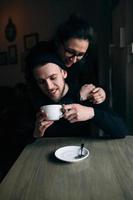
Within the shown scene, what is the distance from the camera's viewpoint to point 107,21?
2.64m

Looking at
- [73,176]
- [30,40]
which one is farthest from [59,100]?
[30,40]

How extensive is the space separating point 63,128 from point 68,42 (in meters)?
0.56

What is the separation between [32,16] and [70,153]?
3544mm

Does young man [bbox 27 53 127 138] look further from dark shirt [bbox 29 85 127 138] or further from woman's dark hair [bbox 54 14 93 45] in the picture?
woman's dark hair [bbox 54 14 93 45]

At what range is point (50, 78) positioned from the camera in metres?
1.33

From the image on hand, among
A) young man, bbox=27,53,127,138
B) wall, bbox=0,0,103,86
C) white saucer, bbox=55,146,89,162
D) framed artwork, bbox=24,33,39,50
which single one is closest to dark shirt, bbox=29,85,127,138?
young man, bbox=27,53,127,138

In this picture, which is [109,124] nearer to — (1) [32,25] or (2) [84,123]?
(2) [84,123]

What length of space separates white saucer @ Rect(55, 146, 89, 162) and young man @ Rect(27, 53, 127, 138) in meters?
0.14

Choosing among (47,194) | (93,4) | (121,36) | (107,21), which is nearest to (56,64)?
(121,36)

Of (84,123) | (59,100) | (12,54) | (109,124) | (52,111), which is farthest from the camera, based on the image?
(12,54)

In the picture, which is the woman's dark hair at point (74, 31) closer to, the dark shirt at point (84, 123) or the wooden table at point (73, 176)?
the dark shirt at point (84, 123)

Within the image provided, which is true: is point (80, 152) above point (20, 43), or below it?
below

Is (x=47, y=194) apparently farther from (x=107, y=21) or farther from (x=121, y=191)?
(x=107, y=21)

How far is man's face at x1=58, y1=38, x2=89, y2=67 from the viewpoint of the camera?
134cm
